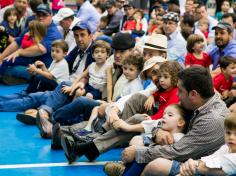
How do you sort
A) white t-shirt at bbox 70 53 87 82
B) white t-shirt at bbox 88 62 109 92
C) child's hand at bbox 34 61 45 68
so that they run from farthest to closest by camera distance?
child's hand at bbox 34 61 45 68 → white t-shirt at bbox 70 53 87 82 → white t-shirt at bbox 88 62 109 92

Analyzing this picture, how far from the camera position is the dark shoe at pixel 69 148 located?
5410 mm

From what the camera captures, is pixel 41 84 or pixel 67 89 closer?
pixel 67 89

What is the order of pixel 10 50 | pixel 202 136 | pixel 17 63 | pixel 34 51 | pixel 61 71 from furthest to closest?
pixel 10 50, pixel 17 63, pixel 34 51, pixel 61 71, pixel 202 136

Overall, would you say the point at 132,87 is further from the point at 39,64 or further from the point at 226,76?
the point at 39,64

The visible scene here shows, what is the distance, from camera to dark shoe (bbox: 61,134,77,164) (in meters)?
5.41

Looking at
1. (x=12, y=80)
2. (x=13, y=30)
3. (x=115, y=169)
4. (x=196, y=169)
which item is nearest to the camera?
(x=196, y=169)

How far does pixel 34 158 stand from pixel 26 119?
4.28ft

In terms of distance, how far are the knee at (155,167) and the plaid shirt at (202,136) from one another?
108 mm

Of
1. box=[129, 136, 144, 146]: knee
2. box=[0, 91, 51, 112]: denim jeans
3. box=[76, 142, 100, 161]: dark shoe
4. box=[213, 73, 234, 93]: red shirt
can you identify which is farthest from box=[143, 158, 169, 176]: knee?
box=[0, 91, 51, 112]: denim jeans

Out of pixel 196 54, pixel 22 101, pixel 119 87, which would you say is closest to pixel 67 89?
pixel 119 87

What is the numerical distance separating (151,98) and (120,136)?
473 mm

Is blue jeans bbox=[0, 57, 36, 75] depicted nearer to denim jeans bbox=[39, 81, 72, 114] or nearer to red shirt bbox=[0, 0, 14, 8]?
denim jeans bbox=[39, 81, 72, 114]

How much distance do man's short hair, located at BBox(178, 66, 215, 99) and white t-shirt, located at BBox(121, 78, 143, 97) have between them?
1.78m

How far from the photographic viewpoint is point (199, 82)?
4254 millimetres
